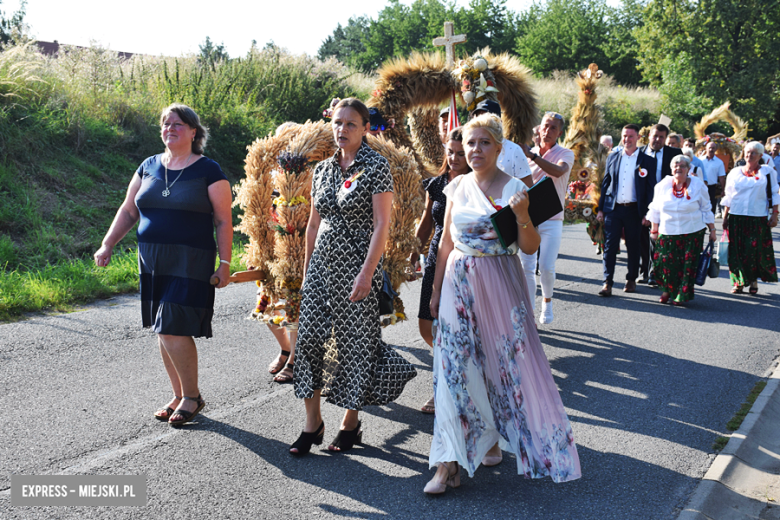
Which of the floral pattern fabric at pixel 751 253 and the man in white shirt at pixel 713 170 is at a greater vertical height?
the man in white shirt at pixel 713 170

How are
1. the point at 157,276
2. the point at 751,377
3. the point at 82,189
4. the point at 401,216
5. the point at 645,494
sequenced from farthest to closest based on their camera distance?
the point at 82,189
the point at 751,377
the point at 401,216
the point at 157,276
the point at 645,494

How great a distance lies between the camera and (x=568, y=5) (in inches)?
2228

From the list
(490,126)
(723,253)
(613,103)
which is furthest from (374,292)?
(613,103)

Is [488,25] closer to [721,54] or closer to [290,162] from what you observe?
[721,54]

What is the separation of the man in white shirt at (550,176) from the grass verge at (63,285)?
14.4 ft

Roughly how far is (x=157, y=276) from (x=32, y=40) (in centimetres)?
1147

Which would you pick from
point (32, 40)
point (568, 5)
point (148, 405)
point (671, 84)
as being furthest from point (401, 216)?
point (568, 5)

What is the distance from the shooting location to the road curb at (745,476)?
134 inches

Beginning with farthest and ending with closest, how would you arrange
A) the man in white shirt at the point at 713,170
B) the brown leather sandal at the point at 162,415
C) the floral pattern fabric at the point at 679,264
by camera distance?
the man in white shirt at the point at 713,170, the floral pattern fabric at the point at 679,264, the brown leather sandal at the point at 162,415

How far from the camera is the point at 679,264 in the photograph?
8.25 meters

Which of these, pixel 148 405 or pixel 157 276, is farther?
pixel 148 405

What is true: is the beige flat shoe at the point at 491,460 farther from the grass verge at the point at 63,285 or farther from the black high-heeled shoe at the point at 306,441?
the grass verge at the point at 63,285

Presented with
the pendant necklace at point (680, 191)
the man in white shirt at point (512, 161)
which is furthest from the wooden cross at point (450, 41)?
the man in white shirt at point (512, 161)

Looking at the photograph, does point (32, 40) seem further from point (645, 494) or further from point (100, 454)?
point (645, 494)
